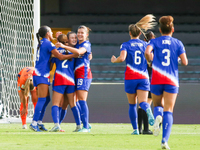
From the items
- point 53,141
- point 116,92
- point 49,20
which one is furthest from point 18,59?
point 49,20

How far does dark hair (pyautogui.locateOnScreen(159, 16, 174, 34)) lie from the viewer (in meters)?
3.84

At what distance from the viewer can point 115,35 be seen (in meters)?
14.8

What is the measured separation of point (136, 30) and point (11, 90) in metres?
4.43

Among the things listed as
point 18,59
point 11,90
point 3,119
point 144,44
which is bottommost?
point 3,119

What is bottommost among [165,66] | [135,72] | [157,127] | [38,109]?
[38,109]

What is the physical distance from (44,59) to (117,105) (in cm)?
389

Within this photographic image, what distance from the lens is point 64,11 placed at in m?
16.7

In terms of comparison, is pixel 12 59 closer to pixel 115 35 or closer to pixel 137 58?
pixel 137 58

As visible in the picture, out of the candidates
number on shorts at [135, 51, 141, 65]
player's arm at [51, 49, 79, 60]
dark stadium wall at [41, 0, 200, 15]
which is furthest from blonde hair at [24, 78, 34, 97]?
dark stadium wall at [41, 0, 200, 15]

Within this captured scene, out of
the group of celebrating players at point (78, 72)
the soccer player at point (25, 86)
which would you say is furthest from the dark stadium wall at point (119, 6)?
the group of celebrating players at point (78, 72)

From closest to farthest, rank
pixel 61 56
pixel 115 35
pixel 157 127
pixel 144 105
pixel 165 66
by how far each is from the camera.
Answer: pixel 157 127 < pixel 165 66 < pixel 144 105 < pixel 61 56 < pixel 115 35

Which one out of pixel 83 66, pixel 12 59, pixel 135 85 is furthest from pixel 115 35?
pixel 135 85

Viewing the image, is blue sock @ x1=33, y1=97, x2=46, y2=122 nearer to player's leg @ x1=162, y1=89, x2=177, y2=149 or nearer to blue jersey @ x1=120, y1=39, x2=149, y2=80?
blue jersey @ x1=120, y1=39, x2=149, y2=80

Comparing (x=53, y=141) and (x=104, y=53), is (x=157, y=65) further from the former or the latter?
(x=104, y=53)
